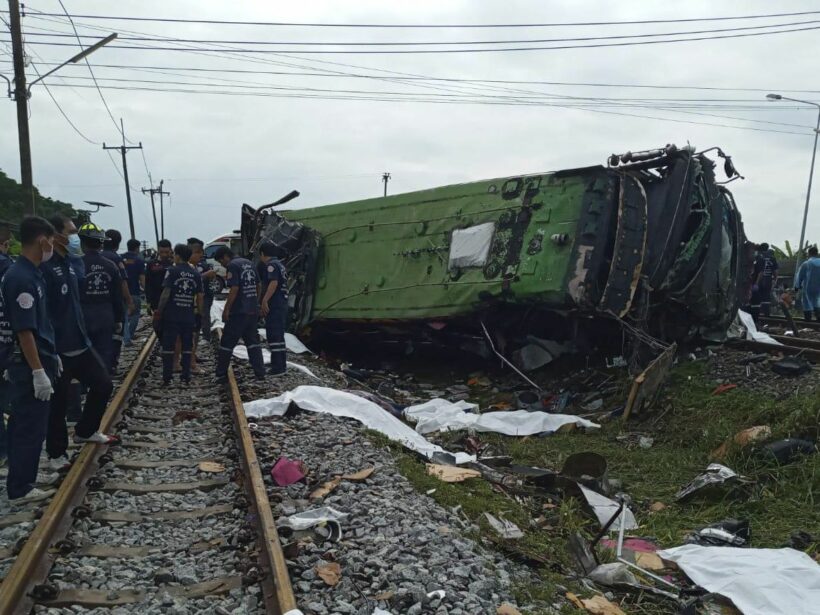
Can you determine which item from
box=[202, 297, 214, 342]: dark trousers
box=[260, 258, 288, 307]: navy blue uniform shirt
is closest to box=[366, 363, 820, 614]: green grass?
box=[260, 258, 288, 307]: navy blue uniform shirt

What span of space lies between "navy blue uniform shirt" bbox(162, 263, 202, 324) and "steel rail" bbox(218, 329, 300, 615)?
3089mm

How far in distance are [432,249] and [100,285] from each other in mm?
4885

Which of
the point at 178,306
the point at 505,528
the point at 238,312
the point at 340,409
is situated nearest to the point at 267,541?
the point at 505,528

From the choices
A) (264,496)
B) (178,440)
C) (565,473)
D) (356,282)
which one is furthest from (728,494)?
(356,282)

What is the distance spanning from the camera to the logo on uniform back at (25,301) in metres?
4.04

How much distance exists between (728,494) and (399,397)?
15.5 feet

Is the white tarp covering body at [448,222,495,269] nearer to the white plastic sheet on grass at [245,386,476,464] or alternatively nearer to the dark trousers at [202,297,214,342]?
the white plastic sheet on grass at [245,386,476,464]

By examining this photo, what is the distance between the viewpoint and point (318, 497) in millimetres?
4172

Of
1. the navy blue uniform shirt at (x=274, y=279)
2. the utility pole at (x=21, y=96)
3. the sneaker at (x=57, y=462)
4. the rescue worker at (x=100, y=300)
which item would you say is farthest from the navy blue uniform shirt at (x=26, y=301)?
the utility pole at (x=21, y=96)

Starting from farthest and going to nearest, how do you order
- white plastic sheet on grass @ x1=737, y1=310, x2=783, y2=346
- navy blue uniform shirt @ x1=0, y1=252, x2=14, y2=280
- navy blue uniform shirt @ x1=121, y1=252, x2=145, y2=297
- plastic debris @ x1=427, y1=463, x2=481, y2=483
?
navy blue uniform shirt @ x1=121, y1=252, x2=145, y2=297, white plastic sheet on grass @ x1=737, y1=310, x2=783, y2=346, navy blue uniform shirt @ x1=0, y1=252, x2=14, y2=280, plastic debris @ x1=427, y1=463, x2=481, y2=483

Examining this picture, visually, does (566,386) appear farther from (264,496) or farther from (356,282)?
(264,496)

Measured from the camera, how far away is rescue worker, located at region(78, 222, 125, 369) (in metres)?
6.28

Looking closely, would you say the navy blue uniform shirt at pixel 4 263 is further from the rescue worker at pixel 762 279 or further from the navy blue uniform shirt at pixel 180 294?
the rescue worker at pixel 762 279

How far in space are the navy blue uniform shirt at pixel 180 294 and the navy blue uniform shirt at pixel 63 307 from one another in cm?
297
